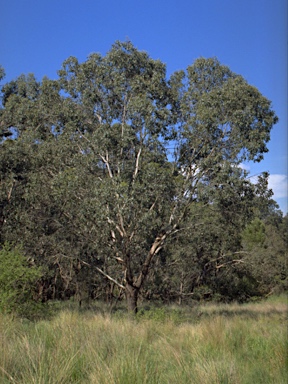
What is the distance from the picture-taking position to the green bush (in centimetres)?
1030

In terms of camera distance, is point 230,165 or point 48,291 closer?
point 230,165

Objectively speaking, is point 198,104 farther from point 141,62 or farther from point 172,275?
point 172,275

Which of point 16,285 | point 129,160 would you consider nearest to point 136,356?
point 16,285

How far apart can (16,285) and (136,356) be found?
588cm

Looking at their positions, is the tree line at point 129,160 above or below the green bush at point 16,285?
above

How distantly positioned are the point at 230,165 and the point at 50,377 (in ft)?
29.8

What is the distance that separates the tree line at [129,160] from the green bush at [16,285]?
0.51 metres

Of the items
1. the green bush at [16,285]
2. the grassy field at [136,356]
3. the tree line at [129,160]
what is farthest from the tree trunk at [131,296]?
the grassy field at [136,356]

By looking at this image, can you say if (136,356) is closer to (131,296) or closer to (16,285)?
(16,285)

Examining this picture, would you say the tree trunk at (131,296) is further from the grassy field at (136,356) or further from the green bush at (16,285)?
the grassy field at (136,356)

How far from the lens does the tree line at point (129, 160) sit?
12719 millimetres

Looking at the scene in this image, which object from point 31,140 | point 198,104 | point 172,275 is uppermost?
point 198,104

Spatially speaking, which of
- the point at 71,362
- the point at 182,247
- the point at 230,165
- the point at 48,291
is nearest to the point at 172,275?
the point at 182,247

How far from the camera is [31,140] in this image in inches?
572
